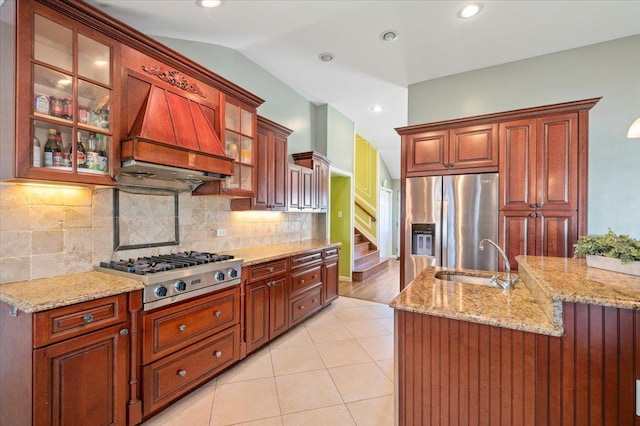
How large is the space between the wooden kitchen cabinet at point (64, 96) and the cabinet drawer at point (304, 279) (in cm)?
202

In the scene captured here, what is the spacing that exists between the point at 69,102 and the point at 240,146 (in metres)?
1.36

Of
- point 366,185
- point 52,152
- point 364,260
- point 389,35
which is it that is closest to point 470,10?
point 389,35

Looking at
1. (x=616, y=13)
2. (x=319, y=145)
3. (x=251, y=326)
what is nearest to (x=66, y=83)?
(x=251, y=326)

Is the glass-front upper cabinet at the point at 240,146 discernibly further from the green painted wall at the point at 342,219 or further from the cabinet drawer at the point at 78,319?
the green painted wall at the point at 342,219

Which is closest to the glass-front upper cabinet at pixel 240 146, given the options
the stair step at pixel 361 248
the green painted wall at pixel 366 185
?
the stair step at pixel 361 248

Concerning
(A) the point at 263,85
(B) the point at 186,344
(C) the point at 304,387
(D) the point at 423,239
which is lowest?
(C) the point at 304,387

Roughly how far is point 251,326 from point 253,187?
1.37 meters

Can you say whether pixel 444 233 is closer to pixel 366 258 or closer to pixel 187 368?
pixel 187 368

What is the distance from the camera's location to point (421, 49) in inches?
125

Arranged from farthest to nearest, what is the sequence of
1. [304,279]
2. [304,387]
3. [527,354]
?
1. [304,279]
2. [304,387]
3. [527,354]

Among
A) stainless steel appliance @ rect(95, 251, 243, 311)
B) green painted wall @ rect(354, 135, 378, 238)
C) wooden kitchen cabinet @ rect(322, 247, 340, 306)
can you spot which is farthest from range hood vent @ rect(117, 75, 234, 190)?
green painted wall @ rect(354, 135, 378, 238)

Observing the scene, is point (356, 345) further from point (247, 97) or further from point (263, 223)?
point (247, 97)

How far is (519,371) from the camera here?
1243 mm

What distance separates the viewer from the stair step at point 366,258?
6039 millimetres
